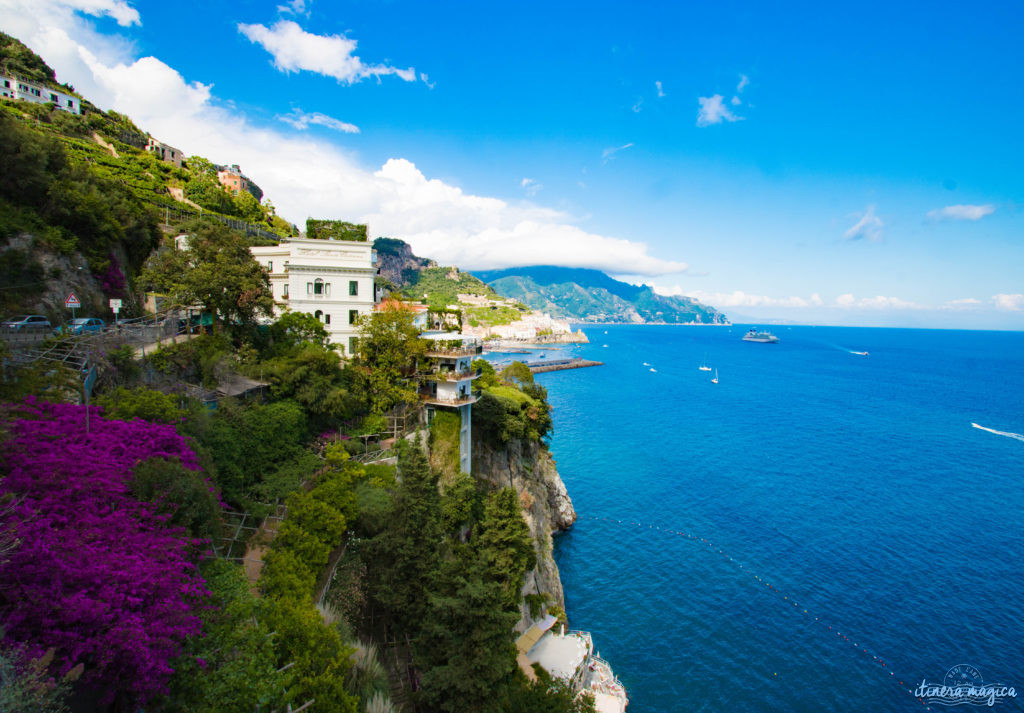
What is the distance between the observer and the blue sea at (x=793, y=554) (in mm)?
26438

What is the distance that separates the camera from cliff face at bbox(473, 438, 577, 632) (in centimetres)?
3147

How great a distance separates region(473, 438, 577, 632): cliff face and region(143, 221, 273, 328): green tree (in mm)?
17945

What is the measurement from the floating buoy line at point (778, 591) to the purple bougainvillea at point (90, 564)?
34137mm

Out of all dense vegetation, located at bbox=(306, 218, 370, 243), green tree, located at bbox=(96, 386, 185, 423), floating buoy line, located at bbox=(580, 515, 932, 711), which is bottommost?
floating buoy line, located at bbox=(580, 515, 932, 711)

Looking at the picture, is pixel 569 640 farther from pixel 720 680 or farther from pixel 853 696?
pixel 853 696

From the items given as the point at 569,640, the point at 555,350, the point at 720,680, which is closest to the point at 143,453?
the point at 569,640

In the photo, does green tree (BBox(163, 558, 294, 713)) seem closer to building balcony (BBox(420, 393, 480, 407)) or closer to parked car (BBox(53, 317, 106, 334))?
parked car (BBox(53, 317, 106, 334))

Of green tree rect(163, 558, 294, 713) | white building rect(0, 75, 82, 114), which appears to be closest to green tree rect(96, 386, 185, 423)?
green tree rect(163, 558, 294, 713)

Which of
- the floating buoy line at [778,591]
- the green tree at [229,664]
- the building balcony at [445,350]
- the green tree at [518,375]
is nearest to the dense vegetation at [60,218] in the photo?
the green tree at [229,664]

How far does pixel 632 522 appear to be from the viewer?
142 ft

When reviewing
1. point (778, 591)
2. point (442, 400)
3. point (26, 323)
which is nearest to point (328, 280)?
point (442, 400)

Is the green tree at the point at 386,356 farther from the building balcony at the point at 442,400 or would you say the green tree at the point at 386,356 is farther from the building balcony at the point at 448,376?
the building balcony at the point at 448,376

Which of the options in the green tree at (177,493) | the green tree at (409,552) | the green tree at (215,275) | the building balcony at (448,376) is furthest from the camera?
the building balcony at (448,376)

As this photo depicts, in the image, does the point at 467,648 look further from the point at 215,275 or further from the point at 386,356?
the point at 215,275
